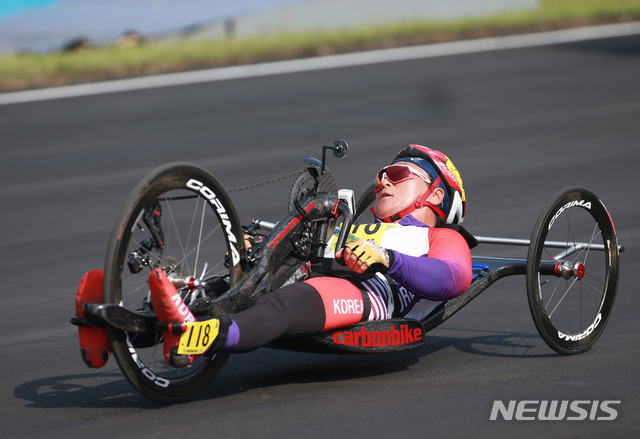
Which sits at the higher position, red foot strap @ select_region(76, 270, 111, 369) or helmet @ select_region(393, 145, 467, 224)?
helmet @ select_region(393, 145, 467, 224)

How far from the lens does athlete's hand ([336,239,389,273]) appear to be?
5.07 meters

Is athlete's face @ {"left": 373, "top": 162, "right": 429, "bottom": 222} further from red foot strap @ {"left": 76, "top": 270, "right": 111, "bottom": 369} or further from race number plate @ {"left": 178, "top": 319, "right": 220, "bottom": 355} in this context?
red foot strap @ {"left": 76, "top": 270, "right": 111, "bottom": 369}

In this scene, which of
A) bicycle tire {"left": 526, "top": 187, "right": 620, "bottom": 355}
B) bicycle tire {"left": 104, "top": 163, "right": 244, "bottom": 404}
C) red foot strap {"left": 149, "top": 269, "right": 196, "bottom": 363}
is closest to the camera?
red foot strap {"left": 149, "top": 269, "right": 196, "bottom": 363}

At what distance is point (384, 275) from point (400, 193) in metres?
0.53

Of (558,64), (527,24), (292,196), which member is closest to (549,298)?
(292,196)

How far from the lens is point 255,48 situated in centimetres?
1986

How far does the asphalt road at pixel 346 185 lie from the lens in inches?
196

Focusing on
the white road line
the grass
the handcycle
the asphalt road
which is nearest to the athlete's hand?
the handcycle

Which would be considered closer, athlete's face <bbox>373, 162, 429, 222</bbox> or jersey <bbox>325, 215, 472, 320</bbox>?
jersey <bbox>325, 215, 472, 320</bbox>

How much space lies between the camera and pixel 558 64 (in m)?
18.4

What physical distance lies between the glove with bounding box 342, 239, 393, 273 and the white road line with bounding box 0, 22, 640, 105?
12088 mm
